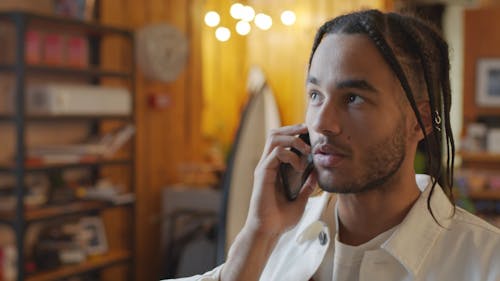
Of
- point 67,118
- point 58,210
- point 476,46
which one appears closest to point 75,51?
point 67,118

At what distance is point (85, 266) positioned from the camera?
4.00m

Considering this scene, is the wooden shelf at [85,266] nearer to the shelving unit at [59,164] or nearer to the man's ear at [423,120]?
the shelving unit at [59,164]

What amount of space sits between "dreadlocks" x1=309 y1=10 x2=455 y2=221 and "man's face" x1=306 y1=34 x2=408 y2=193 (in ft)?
0.06

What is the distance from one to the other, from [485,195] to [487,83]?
1335 millimetres

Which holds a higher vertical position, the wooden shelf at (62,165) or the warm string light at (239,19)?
the warm string light at (239,19)

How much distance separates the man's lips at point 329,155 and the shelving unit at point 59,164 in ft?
8.55

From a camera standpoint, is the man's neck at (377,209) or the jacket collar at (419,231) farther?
the man's neck at (377,209)

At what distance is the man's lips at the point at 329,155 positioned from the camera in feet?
3.98

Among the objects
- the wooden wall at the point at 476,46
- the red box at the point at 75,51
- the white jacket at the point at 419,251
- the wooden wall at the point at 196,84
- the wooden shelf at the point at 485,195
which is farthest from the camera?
the wooden wall at the point at 476,46

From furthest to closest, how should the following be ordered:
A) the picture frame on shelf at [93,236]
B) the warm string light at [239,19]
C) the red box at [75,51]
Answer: the warm string light at [239,19] → the picture frame on shelf at [93,236] → the red box at [75,51]

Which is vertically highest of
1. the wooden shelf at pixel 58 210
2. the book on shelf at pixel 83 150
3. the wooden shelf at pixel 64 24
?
the wooden shelf at pixel 64 24

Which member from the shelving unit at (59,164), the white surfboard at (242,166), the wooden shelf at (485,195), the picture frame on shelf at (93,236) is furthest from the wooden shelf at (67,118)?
the wooden shelf at (485,195)

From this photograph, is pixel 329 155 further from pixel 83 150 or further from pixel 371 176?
pixel 83 150

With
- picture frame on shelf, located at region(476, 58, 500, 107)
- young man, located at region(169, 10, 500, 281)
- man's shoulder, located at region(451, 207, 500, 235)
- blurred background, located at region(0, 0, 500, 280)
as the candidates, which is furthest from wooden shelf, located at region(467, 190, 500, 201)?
man's shoulder, located at region(451, 207, 500, 235)
